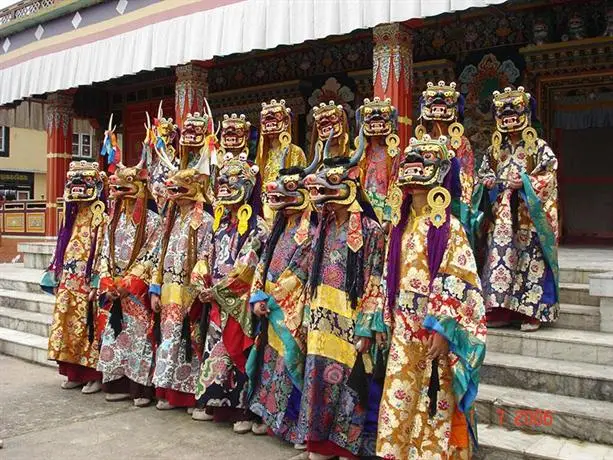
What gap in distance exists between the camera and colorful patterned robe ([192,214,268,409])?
450 cm

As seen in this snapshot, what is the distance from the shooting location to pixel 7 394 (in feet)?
18.5

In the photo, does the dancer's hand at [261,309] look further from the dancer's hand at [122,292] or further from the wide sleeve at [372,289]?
the dancer's hand at [122,292]

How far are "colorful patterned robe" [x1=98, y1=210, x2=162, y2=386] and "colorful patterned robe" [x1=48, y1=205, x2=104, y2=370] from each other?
0.34m

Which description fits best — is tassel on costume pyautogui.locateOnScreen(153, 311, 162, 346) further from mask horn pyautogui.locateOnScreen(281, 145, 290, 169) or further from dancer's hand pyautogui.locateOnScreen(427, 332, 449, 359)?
dancer's hand pyautogui.locateOnScreen(427, 332, 449, 359)

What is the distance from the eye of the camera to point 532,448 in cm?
361

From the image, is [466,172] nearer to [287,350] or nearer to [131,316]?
[287,350]

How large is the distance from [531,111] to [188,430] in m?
3.56

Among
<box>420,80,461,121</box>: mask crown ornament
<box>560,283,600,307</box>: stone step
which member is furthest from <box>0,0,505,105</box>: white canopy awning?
<box>560,283,600,307</box>: stone step

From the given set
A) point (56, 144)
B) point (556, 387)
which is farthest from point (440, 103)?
point (56, 144)

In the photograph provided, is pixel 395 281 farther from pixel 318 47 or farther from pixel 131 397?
pixel 318 47

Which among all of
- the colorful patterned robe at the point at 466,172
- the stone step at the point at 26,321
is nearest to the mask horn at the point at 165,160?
the colorful patterned robe at the point at 466,172

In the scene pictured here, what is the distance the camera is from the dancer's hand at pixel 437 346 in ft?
10.7

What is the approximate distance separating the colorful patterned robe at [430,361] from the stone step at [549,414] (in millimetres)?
584

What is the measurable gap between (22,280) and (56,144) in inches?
171
